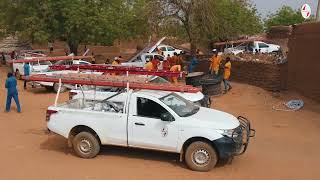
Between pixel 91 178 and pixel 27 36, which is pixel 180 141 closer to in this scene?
pixel 91 178

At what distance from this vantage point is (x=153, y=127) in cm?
1059

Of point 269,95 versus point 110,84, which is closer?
point 110,84

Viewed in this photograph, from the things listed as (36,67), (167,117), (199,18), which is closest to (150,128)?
(167,117)

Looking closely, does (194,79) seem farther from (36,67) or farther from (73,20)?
(73,20)

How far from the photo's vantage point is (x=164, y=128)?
10.5 meters

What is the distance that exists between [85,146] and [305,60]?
11108mm

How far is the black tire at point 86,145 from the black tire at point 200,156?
2.21m

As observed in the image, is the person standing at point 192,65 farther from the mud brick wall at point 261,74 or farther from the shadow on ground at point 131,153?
the shadow on ground at point 131,153

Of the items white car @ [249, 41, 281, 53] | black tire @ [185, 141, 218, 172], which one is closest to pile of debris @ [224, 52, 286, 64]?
white car @ [249, 41, 281, 53]

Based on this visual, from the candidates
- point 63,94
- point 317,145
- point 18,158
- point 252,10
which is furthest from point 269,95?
point 252,10

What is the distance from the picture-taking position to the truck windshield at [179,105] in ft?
35.4

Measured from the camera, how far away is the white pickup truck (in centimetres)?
1022

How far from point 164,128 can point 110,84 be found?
1732 millimetres

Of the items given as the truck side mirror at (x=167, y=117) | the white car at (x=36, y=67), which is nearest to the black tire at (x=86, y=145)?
the truck side mirror at (x=167, y=117)
